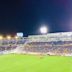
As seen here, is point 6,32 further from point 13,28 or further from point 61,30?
point 61,30

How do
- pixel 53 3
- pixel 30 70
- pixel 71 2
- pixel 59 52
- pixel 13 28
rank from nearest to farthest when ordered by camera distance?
pixel 30 70 < pixel 59 52 < pixel 71 2 < pixel 53 3 < pixel 13 28

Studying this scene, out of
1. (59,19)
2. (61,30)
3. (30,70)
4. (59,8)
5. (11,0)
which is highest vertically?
(11,0)

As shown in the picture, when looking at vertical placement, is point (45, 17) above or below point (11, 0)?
below

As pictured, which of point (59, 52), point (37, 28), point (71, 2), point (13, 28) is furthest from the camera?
point (13, 28)

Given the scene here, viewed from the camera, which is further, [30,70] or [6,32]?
[6,32]

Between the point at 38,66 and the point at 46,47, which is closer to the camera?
the point at 38,66

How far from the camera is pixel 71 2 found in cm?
3406

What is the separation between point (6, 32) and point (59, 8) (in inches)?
658

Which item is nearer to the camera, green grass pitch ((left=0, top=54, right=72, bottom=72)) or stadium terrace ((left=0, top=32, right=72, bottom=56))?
green grass pitch ((left=0, top=54, right=72, bottom=72))

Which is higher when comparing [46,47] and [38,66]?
[46,47]

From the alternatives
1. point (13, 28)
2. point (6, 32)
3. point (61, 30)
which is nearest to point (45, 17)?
point (61, 30)

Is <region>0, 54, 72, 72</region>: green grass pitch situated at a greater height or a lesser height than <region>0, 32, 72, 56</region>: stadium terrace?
lesser

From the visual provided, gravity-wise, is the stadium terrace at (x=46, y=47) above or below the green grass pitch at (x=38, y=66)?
above

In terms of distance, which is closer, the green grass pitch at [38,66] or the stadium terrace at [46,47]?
the green grass pitch at [38,66]
